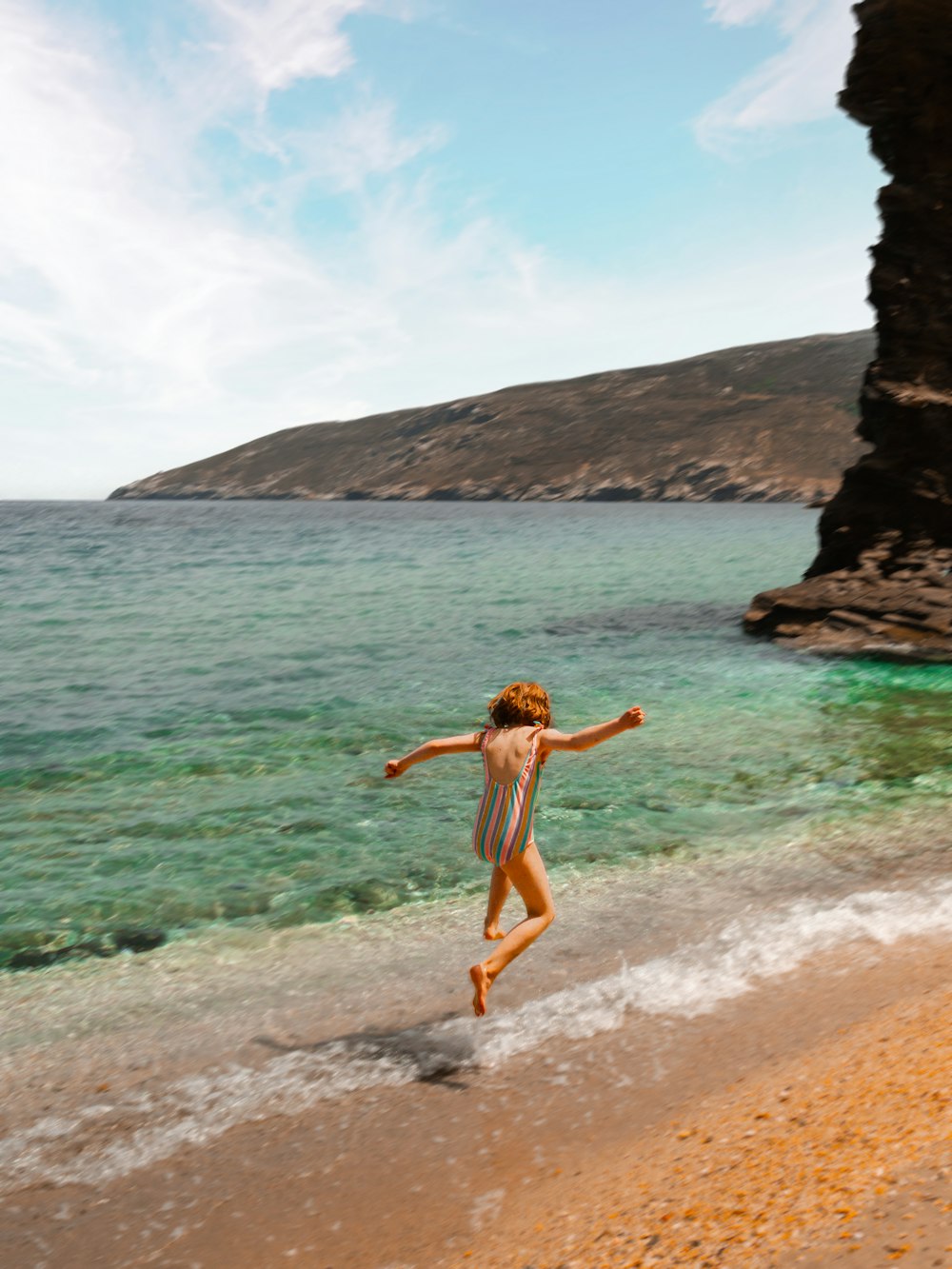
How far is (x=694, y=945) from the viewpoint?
674cm

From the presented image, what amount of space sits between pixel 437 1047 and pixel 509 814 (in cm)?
146

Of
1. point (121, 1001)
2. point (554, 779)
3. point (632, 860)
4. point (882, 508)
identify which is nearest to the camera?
point (121, 1001)

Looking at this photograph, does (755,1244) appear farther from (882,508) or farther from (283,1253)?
(882,508)

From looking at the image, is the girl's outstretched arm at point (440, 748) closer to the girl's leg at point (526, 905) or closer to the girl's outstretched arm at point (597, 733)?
the girl's outstretched arm at point (597, 733)

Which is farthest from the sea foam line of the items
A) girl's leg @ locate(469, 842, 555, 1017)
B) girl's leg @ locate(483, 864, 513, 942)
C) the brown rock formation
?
the brown rock formation

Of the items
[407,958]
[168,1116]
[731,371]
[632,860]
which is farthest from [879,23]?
[731,371]

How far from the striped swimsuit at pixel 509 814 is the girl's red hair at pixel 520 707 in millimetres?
95

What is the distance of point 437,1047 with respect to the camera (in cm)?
553

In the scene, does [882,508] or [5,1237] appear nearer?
[5,1237]

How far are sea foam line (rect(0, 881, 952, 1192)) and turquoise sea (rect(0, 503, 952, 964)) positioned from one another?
6.41ft

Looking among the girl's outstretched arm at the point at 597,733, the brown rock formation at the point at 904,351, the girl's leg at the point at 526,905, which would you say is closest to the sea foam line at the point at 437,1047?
the girl's leg at the point at 526,905

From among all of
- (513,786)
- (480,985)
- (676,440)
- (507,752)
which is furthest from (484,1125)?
(676,440)

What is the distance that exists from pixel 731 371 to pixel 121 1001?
19433 centimetres

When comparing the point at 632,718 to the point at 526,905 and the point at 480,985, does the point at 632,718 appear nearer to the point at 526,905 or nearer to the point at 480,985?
the point at 526,905
